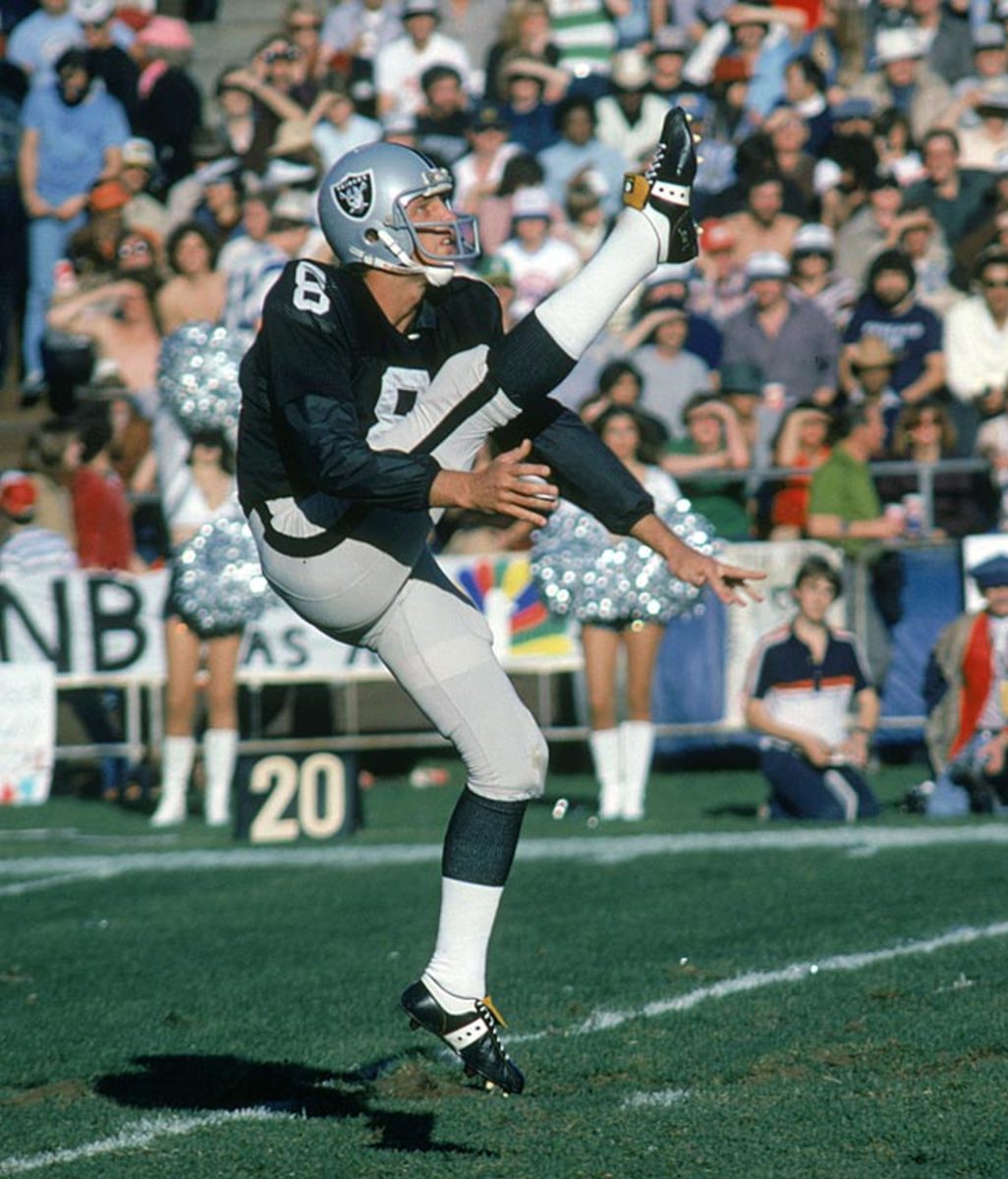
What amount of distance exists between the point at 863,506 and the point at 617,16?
20.0 ft

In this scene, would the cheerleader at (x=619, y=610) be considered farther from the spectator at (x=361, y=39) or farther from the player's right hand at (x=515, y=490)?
the spectator at (x=361, y=39)

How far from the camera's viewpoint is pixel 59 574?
41.5 ft

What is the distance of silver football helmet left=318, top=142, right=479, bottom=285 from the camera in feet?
16.5

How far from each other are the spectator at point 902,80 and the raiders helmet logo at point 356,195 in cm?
1137

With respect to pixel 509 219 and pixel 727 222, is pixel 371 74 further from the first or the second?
pixel 727 222

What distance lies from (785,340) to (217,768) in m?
4.62

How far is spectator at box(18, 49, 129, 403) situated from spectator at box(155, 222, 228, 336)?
2215 millimetres

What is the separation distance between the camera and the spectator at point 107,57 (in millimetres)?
17219

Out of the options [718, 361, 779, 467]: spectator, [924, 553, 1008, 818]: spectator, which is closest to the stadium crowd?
[718, 361, 779, 467]: spectator

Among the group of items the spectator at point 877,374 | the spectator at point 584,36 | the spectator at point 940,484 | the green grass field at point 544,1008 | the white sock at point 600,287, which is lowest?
the green grass field at point 544,1008

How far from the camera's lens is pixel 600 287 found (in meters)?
4.86

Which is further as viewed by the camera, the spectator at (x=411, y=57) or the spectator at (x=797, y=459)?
the spectator at (x=411, y=57)

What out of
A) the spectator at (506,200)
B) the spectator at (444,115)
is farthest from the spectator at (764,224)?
the spectator at (444,115)

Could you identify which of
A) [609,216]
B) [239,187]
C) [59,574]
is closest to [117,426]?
[59,574]
